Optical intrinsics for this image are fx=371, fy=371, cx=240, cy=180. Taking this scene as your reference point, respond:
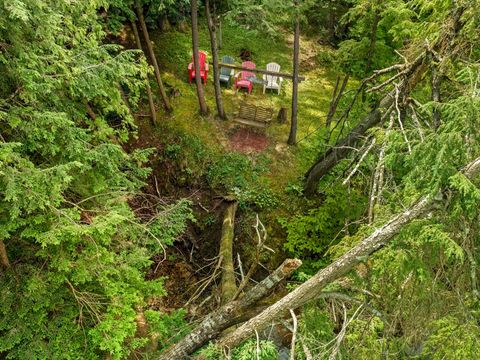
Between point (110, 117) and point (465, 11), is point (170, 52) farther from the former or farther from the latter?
point (465, 11)

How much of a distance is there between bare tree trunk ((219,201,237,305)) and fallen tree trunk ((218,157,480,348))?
62.5 inches

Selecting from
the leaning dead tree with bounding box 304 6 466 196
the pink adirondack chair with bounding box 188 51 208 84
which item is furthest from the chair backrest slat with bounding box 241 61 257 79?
the leaning dead tree with bounding box 304 6 466 196

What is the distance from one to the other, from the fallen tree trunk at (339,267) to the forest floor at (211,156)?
3.94 metres

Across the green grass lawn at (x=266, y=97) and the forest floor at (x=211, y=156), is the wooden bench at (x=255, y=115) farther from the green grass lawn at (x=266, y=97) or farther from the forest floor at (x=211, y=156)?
the green grass lawn at (x=266, y=97)

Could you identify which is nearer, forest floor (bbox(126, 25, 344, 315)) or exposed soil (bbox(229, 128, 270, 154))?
forest floor (bbox(126, 25, 344, 315))

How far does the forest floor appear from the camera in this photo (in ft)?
33.7

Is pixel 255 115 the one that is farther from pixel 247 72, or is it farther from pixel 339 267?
pixel 339 267

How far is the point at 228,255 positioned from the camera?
895 centimetres

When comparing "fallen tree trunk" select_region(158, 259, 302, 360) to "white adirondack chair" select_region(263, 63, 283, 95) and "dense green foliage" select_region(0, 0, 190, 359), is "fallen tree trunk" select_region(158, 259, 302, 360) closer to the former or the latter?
"dense green foliage" select_region(0, 0, 190, 359)

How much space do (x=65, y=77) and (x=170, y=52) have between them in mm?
10514

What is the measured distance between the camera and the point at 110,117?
423 inches

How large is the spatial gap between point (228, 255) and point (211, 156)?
4018 millimetres

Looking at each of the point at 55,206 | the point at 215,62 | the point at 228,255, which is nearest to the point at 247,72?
the point at 215,62

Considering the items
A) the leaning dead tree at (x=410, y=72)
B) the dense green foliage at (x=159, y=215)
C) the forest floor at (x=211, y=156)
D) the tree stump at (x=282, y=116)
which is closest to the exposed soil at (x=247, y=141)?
the forest floor at (x=211, y=156)
